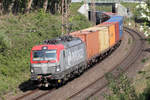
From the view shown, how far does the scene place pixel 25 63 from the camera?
2420cm

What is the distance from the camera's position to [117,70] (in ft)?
49.8

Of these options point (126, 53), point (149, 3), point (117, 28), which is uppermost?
point (149, 3)

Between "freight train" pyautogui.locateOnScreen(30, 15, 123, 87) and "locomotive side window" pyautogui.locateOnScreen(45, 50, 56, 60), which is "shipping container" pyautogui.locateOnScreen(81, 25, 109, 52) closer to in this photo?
"freight train" pyautogui.locateOnScreen(30, 15, 123, 87)

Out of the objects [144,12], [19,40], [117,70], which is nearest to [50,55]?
[117,70]

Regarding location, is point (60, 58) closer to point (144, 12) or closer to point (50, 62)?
point (50, 62)

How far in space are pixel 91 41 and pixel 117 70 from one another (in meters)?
10.8

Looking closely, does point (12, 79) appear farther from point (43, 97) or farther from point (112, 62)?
point (112, 62)

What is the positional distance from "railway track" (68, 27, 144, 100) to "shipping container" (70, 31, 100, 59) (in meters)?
2.24

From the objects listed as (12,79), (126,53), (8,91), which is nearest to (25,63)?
(12,79)

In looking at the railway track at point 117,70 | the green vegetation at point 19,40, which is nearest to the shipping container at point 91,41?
the railway track at point 117,70

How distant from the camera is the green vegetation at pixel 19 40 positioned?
2167 centimetres

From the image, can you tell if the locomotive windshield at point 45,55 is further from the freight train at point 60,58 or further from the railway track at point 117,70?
the railway track at point 117,70

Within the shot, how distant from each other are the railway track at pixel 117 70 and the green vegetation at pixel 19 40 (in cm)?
487

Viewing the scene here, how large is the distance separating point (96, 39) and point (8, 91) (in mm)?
10730
